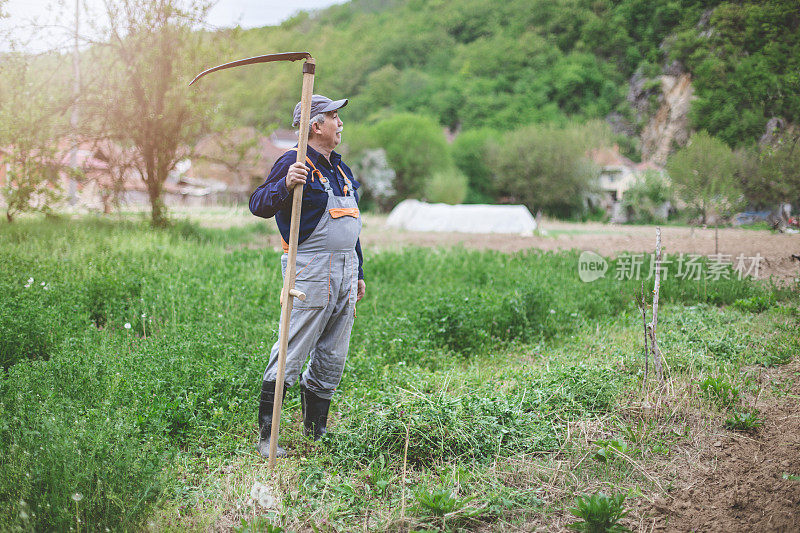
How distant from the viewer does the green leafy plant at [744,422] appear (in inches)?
127

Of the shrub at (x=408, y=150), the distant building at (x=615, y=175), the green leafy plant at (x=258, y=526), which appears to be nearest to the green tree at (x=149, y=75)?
the distant building at (x=615, y=175)

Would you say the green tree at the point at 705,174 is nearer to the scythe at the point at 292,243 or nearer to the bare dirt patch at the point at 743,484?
the bare dirt patch at the point at 743,484

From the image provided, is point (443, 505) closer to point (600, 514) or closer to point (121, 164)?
point (600, 514)

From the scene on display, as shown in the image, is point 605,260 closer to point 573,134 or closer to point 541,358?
point 573,134

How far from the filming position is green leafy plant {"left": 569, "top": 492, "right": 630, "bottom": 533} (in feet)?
7.57

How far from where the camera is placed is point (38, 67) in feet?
32.6

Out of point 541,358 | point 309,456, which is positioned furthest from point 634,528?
point 541,358

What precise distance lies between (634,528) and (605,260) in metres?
5.38

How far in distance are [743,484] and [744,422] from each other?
0.69 m

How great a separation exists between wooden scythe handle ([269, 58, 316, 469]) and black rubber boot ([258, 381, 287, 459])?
194mm

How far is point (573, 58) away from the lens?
7.84m

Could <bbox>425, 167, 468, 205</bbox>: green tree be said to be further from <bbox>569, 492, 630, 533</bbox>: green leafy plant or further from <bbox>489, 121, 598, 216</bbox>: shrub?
<bbox>569, 492, 630, 533</bbox>: green leafy plant

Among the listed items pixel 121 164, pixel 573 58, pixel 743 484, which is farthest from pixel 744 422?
pixel 121 164

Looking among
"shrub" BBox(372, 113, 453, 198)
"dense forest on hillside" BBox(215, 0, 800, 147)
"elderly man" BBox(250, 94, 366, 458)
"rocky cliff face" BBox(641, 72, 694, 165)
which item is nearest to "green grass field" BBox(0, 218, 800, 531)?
"elderly man" BBox(250, 94, 366, 458)
